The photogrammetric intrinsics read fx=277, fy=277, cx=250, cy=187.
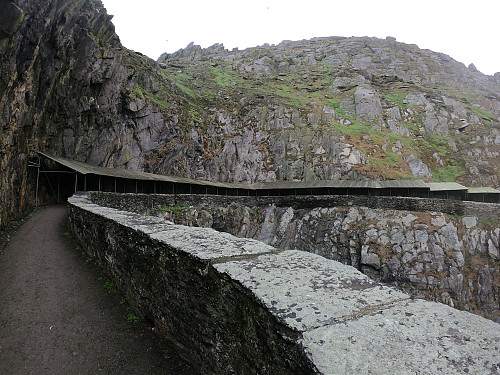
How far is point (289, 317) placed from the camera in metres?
1.80

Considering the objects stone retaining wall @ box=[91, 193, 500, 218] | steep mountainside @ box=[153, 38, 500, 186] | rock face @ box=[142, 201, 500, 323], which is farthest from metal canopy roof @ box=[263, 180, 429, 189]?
steep mountainside @ box=[153, 38, 500, 186]

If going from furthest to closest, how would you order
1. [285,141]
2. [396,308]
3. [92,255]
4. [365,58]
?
[365,58]
[285,141]
[92,255]
[396,308]

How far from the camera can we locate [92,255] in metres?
6.90

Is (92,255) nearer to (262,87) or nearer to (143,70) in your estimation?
(143,70)

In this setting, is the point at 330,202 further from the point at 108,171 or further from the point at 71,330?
the point at 71,330

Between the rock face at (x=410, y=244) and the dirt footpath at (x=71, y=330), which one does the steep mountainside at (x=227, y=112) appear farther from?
the rock face at (x=410, y=244)

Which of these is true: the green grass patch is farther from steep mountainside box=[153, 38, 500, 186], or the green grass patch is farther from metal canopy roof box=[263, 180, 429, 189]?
metal canopy roof box=[263, 180, 429, 189]

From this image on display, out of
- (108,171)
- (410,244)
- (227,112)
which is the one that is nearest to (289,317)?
(108,171)

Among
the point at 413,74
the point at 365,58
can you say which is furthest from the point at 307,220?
the point at 365,58

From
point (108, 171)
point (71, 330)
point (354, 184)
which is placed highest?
point (108, 171)

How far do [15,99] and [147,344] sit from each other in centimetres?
1457

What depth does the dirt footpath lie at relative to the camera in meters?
3.35

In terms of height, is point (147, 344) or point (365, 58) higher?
→ point (365, 58)

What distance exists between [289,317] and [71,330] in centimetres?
389
